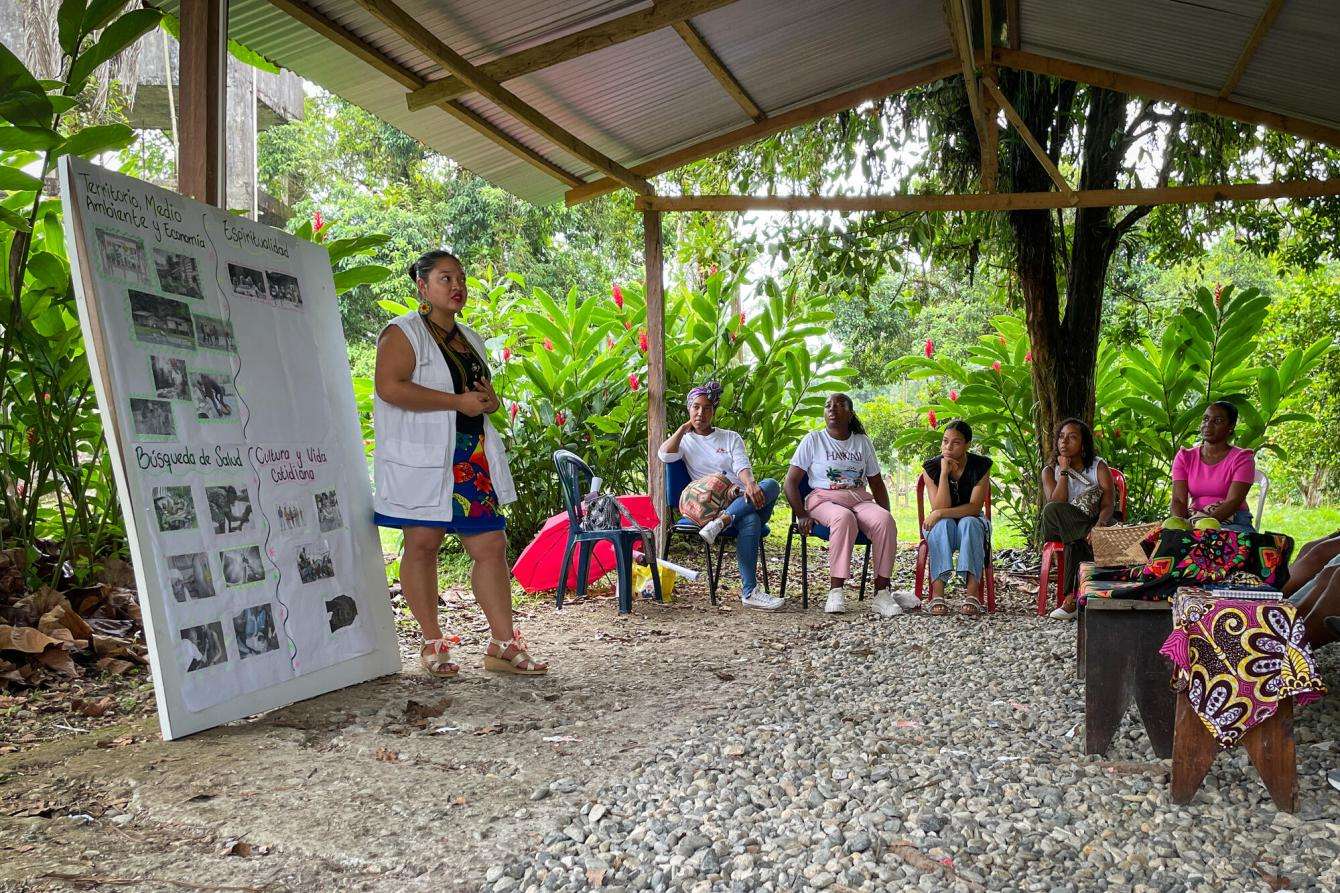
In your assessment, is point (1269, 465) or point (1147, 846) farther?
point (1269, 465)

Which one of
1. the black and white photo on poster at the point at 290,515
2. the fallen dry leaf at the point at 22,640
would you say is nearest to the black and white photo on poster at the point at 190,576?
the black and white photo on poster at the point at 290,515

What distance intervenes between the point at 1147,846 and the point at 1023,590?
4.18 meters

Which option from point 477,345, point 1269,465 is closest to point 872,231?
point 477,345

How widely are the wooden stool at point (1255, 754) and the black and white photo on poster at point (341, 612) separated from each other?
253cm

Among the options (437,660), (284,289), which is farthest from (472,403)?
(437,660)

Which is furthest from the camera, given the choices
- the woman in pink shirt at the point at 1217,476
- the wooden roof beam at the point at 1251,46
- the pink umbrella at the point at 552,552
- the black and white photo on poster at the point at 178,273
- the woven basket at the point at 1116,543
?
the pink umbrella at the point at 552,552

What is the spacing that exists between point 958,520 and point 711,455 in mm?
1367

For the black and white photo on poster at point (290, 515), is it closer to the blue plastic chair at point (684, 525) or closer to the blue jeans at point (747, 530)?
the blue plastic chair at point (684, 525)

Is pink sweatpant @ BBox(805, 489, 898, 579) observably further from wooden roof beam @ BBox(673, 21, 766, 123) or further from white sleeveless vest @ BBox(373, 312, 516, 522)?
white sleeveless vest @ BBox(373, 312, 516, 522)

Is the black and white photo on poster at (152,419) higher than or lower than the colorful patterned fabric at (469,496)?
higher

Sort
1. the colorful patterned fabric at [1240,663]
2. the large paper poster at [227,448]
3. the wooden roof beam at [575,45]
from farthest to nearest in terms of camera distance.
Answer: the wooden roof beam at [575,45], the large paper poster at [227,448], the colorful patterned fabric at [1240,663]

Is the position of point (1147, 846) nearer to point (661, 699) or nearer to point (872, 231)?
point (661, 699)

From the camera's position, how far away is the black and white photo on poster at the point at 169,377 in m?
3.02

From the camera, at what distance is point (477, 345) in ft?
13.0
